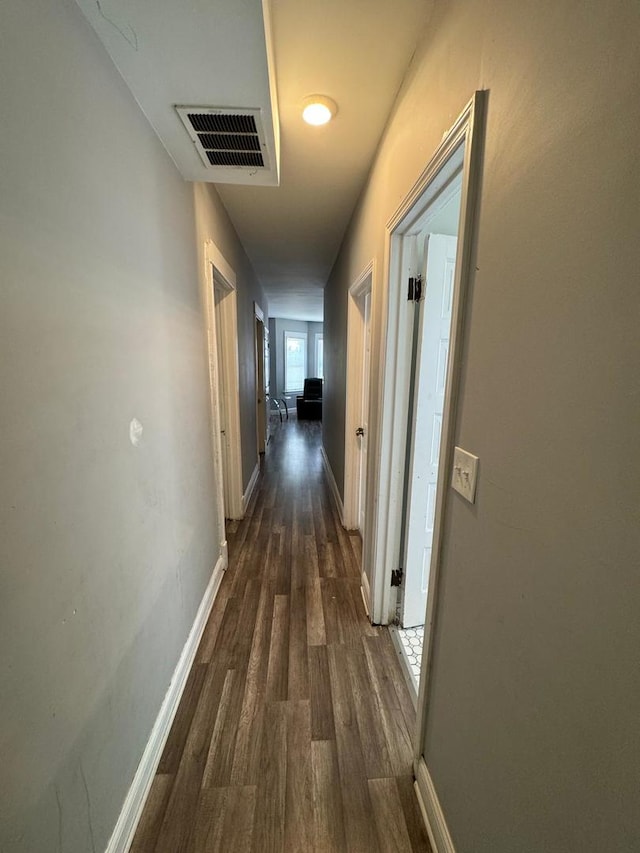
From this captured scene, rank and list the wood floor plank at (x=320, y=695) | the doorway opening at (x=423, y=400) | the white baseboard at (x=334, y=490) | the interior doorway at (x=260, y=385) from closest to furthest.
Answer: the wood floor plank at (x=320, y=695), the doorway opening at (x=423, y=400), the white baseboard at (x=334, y=490), the interior doorway at (x=260, y=385)

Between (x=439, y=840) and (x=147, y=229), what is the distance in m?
2.20

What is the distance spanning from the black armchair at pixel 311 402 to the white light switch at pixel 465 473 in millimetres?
6966

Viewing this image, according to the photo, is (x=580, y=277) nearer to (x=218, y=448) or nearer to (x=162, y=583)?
(x=162, y=583)

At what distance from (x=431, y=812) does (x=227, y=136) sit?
2.49m

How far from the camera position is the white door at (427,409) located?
55.6 inches

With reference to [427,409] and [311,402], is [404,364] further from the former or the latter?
[311,402]

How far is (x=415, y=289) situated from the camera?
1.47 m

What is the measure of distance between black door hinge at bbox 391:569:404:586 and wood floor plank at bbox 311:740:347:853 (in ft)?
2.41

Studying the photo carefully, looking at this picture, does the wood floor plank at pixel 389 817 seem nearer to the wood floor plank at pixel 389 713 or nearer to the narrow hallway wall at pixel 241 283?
the wood floor plank at pixel 389 713

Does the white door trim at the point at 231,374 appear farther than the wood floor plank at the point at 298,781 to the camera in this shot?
Yes

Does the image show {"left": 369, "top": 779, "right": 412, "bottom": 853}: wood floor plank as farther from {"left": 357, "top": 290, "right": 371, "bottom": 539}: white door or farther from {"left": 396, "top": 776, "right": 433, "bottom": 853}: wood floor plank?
{"left": 357, "top": 290, "right": 371, "bottom": 539}: white door

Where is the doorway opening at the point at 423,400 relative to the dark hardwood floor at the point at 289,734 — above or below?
above

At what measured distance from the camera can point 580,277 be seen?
1.61 feet

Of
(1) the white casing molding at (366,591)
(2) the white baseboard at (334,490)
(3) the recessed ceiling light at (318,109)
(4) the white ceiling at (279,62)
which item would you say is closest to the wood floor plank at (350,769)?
(1) the white casing molding at (366,591)
